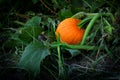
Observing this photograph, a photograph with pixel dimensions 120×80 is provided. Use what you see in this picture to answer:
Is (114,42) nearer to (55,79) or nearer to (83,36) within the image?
(83,36)

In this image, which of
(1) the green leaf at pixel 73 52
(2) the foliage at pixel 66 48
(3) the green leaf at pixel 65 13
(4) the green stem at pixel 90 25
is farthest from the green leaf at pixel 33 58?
(3) the green leaf at pixel 65 13

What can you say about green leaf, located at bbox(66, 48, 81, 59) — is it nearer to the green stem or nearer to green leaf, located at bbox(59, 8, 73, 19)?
the green stem

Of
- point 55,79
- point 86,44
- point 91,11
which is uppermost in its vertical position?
point 91,11

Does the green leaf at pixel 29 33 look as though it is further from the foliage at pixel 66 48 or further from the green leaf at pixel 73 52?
the green leaf at pixel 73 52

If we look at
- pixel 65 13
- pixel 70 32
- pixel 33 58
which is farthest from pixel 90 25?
pixel 33 58

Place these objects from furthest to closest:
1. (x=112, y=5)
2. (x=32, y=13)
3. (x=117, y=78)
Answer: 1. (x=32, y=13)
2. (x=112, y=5)
3. (x=117, y=78)

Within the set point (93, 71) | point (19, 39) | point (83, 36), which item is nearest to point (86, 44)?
point (83, 36)

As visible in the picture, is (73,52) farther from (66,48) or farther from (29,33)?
(29,33)
